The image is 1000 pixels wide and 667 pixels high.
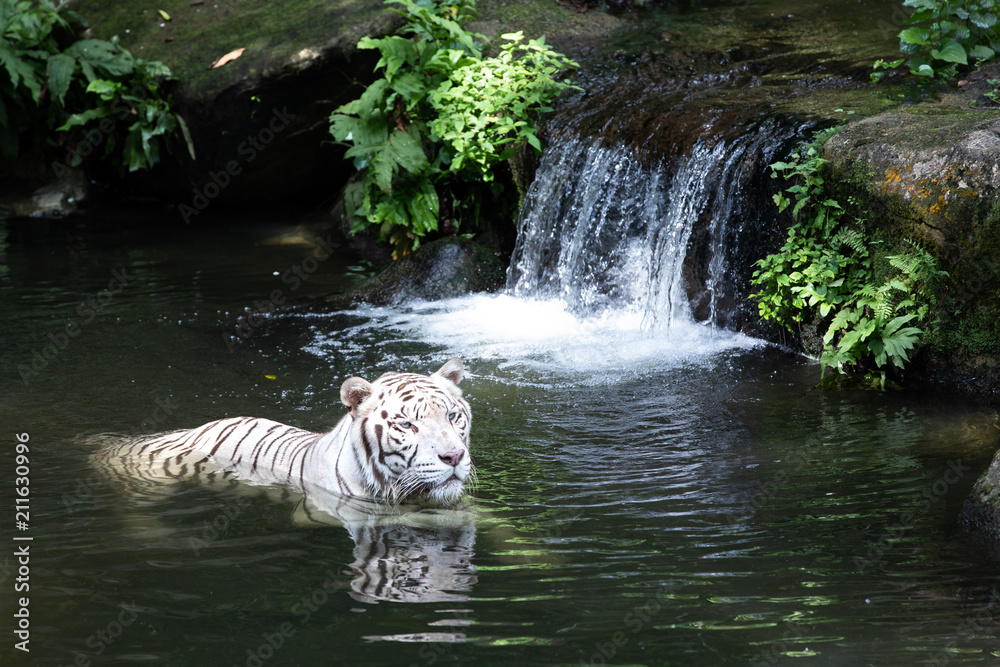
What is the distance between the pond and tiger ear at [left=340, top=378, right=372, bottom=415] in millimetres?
571

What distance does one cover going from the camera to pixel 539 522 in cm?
436

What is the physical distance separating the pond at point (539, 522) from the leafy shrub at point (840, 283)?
0.33 metres

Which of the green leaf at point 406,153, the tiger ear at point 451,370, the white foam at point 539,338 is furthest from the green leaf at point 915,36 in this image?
the tiger ear at point 451,370

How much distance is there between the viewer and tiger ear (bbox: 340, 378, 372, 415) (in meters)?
4.38

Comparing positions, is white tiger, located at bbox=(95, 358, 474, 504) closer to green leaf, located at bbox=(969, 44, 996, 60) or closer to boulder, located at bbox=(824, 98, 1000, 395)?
boulder, located at bbox=(824, 98, 1000, 395)

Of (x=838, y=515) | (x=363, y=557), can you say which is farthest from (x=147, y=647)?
(x=838, y=515)

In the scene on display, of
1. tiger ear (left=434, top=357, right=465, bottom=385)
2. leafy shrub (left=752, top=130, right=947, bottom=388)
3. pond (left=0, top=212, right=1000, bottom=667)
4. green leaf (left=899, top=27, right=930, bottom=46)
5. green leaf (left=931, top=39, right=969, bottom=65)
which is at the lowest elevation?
pond (left=0, top=212, right=1000, bottom=667)

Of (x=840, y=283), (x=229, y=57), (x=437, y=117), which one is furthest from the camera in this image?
(x=229, y=57)

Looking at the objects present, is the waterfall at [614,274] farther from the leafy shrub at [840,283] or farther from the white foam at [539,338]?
the leafy shrub at [840,283]

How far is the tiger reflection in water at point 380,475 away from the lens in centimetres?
393

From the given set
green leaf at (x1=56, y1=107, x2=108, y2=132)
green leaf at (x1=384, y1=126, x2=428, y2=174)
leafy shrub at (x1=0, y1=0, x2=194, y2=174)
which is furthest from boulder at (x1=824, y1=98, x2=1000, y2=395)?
green leaf at (x1=56, y1=107, x2=108, y2=132)

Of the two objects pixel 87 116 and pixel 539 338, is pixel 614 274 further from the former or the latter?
pixel 87 116

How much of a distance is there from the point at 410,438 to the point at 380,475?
Answer: 0.86 ft

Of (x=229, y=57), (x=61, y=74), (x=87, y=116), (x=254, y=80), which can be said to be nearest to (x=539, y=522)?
(x=254, y=80)
